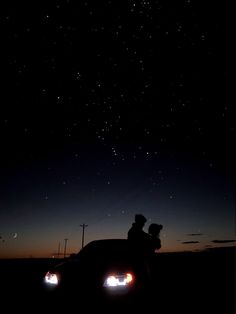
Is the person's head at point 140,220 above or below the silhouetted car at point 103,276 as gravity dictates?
above

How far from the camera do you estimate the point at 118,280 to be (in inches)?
175

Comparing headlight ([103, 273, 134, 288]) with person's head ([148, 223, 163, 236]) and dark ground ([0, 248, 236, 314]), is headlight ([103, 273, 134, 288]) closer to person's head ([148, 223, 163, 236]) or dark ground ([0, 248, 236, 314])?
dark ground ([0, 248, 236, 314])

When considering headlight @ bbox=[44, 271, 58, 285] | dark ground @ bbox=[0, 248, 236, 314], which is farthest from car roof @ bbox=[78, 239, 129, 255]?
headlight @ bbox=[44, 271, 58, 285]

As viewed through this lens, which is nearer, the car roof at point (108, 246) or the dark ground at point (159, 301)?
the dark ground at point (159, 301)

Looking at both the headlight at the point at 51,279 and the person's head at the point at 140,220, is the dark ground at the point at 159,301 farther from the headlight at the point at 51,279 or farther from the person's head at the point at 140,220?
the person's head at the point at 140,220

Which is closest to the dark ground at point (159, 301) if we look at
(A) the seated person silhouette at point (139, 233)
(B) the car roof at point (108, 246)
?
(A) the seated person silhouette at point (139, 233)

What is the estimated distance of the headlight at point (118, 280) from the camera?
4414 mm

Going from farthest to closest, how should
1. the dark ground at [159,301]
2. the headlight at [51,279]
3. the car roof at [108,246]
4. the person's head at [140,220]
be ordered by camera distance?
the person's head at [140,220]
the car roof at [108,246]
the headlight at [51,279]
the dark ground at [159,301]

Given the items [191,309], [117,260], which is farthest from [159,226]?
[117,260]

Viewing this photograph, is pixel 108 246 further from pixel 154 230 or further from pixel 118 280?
pixel 154 230

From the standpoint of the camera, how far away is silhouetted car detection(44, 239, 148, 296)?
443 cm

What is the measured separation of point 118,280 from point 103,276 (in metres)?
0.19

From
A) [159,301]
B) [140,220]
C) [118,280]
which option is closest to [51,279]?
[118,280]

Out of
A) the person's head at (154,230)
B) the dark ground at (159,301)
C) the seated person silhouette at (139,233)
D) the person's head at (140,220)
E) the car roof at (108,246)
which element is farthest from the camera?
the person's head at (154,230)
